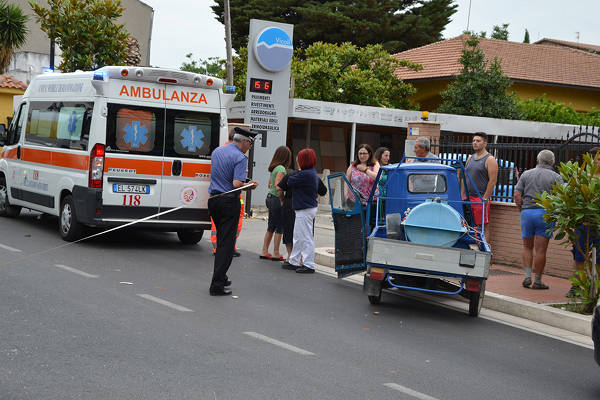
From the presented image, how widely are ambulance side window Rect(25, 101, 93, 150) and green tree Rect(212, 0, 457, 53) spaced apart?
99.0 ft

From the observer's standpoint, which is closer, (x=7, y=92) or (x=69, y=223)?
(x=69, y=223)

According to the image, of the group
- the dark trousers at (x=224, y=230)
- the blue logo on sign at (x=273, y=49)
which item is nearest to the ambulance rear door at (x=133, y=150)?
the dark trousers at (x=224, y=230)

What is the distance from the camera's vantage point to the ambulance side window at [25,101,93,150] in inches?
470

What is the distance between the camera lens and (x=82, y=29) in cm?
2452

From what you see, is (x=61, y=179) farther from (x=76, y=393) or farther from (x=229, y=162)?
(x=76, y=393)

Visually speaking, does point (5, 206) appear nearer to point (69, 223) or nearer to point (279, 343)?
point (69, 223)

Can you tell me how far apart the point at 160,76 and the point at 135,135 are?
1010mm

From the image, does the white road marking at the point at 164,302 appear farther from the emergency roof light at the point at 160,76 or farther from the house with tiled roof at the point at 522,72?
the house with tiled roof at the point at 522,72

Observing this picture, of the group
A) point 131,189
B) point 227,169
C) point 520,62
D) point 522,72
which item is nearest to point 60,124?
point 131,189

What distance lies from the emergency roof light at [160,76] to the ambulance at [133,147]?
2cm

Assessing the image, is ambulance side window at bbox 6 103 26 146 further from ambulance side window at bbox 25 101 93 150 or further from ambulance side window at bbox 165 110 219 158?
ambulance side window at bbox 165 110 219 158

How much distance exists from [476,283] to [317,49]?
23.9 metres

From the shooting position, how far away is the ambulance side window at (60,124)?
11.9 metres

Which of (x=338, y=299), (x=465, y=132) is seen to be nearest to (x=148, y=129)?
(x=338, y=299)
